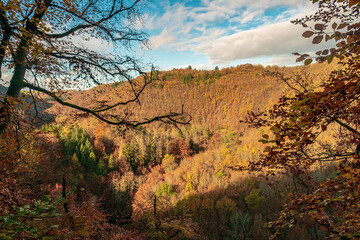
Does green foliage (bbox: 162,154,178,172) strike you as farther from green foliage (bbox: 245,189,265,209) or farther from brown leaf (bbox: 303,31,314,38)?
→ brown leaf (bbox: 303,31,314,38)

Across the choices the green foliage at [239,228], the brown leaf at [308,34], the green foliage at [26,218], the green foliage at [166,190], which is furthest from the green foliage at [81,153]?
the brown leaf at [308,34]

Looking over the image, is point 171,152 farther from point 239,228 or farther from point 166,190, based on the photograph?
point 239,228

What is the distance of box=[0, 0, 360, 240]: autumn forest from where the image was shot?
1777 mm

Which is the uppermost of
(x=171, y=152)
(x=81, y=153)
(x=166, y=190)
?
(x=81, y=153)

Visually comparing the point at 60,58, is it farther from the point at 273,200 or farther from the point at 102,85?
the point at 273,200

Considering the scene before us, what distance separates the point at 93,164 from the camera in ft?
133

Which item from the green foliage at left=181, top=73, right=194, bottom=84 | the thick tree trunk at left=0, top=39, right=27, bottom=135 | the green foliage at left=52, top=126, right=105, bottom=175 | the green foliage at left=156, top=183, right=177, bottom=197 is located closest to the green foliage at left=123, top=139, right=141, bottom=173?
the green foliage at left=52, top=126, right=105, bottom=175

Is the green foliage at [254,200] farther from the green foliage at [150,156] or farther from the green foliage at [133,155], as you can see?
the green foliage at [133,155]

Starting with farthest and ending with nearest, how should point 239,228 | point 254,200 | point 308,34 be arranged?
1. point 254,200
2. point 239,228
3. point 308,34

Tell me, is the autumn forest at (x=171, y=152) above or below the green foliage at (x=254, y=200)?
above

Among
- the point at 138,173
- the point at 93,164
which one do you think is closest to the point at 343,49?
the point at 93,164

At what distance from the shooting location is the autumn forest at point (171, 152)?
178 cm

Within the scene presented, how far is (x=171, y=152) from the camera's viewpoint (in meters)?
53.1

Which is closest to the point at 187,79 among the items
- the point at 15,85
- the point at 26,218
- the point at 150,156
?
the point at 150,156
